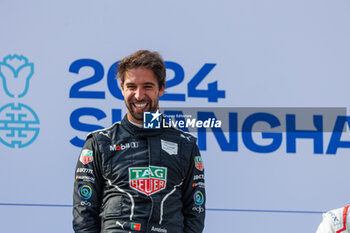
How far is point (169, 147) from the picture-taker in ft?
5.55

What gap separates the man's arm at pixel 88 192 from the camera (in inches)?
63.0

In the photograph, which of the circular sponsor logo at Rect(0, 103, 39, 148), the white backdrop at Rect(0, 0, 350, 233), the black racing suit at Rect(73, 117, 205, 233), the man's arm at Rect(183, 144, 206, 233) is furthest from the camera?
the circular sponsor logo at Rect(0, 103, 39, 148)

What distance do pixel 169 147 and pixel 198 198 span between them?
0.23 metres

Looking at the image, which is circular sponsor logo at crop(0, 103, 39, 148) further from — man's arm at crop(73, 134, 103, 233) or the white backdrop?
man's arm at crop(73, 134, 103, 233)

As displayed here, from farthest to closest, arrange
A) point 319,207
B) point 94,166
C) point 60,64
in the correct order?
point 60,64
point 319,207
point 94,166

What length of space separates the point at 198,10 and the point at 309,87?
767mm

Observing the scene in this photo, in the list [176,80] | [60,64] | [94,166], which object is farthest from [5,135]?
[94,166]

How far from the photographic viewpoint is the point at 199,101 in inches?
101

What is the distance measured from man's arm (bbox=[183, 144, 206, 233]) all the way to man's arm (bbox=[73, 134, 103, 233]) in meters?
0.32

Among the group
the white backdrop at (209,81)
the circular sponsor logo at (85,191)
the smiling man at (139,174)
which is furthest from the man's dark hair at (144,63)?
the white backdrop at (209,81)

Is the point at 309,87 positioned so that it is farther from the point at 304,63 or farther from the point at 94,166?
the point at 94,166

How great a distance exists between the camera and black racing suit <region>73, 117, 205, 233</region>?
1.58 metres

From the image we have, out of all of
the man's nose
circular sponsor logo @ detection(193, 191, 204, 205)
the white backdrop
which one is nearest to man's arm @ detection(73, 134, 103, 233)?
the man's nose

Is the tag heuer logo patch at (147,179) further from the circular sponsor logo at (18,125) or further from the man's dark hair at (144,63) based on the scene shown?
the circular sponsor logo at (18,125)
